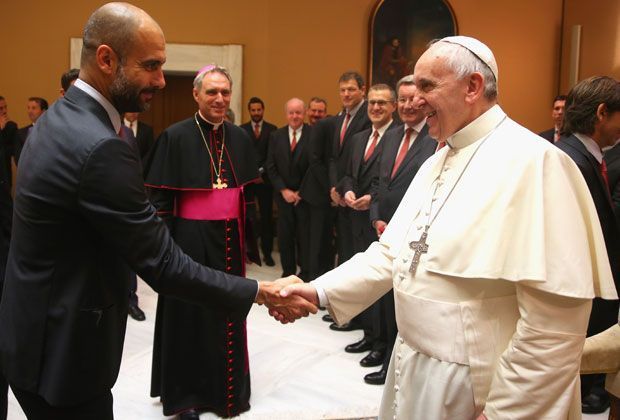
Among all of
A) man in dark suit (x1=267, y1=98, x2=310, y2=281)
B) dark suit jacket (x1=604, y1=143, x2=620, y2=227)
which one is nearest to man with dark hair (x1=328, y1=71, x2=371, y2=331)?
man in dark suit (x1=267, y1=98, x2=310, y2=281)

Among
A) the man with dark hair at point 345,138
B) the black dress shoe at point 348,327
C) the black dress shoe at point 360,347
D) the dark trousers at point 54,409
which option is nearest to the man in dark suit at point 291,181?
the man with dark hair at point 345,138

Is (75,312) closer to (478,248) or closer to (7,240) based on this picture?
(478,248)

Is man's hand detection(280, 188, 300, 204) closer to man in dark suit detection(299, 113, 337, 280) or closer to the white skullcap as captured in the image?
man in dark suit detection(299, 113, 337, 280)

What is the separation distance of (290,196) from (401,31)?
3964 millimetres

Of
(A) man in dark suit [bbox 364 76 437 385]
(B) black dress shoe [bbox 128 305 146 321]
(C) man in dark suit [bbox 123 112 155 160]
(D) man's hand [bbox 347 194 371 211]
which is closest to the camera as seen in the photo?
(A) man in dark suit [bbox 364 76 437 385]

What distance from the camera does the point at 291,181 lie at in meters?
6.48

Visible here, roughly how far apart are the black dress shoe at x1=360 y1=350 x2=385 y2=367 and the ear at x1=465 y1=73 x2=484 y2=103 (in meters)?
2.68

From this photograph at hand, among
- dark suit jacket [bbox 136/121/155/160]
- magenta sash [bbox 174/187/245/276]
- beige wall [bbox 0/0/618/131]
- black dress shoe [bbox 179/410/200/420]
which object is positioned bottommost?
black dress shoe [bbox 179/410/200/420]

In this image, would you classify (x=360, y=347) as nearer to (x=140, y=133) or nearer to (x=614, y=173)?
(x=614, y=173)

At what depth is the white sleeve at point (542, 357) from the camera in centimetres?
158

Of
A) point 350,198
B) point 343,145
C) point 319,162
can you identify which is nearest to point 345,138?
point 343,145

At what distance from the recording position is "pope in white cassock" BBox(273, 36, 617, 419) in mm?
1591

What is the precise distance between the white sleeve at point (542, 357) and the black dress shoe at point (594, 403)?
7.07 feet

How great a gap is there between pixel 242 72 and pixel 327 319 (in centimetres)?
455
